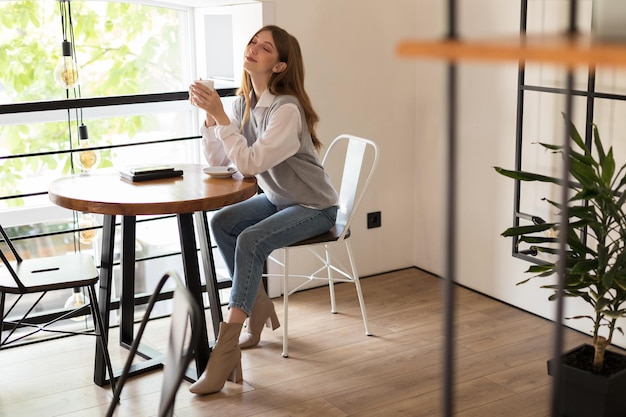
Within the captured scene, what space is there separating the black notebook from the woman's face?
19.3 inches

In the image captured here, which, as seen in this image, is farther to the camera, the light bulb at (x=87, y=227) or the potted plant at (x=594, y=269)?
the light bulb at (x=87, y=227)

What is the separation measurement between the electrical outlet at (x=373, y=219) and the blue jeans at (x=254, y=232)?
915mm

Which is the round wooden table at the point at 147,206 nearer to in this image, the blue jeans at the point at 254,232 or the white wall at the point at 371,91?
the blue jeans at the point at 254,232

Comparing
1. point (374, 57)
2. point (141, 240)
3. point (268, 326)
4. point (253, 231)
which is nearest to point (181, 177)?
point (253, 231)

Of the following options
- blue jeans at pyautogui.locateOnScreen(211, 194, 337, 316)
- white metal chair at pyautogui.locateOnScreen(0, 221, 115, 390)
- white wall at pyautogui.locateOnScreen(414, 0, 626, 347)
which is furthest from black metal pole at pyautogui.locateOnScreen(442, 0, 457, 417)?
white wall at pyautogui.locateOnScreen(414, 0, 626, 347)

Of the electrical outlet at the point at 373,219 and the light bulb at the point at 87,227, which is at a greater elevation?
the light bulb at the point at 87,227

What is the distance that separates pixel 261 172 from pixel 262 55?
0.45 meters

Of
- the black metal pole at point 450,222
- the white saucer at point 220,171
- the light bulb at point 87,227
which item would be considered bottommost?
the light bulb at point 87,227

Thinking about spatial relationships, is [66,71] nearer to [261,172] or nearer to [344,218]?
[261,172]

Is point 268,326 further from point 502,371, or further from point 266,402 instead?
point 502,371

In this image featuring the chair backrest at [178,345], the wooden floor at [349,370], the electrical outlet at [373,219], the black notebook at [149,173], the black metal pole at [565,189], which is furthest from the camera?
the electrical outlet at [373,219]

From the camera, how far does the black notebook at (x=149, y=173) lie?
298 centimetres

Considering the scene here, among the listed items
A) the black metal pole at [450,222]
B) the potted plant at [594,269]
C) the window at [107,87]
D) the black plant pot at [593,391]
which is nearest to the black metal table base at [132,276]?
the window at [107,87]

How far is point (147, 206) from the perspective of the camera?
8.63 ft
